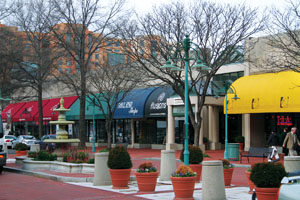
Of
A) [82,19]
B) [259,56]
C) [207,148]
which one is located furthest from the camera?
[82,19]

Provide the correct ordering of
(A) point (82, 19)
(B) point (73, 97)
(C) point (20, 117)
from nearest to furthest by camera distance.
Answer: (A) point (82, 19) < (B) point (73, 97) < (C) point (20, 117)

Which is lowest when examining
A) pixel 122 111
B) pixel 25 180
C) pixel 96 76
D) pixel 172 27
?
pixel 25 180

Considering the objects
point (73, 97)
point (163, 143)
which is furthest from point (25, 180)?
point (73, 97)

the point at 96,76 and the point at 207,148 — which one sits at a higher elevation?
the point at 96,76

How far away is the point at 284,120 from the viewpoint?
1298 inches

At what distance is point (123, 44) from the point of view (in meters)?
Answer: 30.9

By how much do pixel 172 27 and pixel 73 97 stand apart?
24.4m

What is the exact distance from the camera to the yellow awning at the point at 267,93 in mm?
27978

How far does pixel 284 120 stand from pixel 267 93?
14.5 ft

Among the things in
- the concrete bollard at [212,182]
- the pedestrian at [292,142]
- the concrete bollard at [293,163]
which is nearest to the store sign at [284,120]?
the pedestrian at [292,142]

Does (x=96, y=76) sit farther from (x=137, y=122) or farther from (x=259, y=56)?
(x=259, y=56)

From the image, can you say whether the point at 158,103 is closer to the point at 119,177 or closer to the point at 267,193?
the point at 119,177

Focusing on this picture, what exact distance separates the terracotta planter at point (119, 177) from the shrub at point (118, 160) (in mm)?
133

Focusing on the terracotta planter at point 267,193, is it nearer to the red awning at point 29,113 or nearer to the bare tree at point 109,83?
the bare tree at point 109,83
